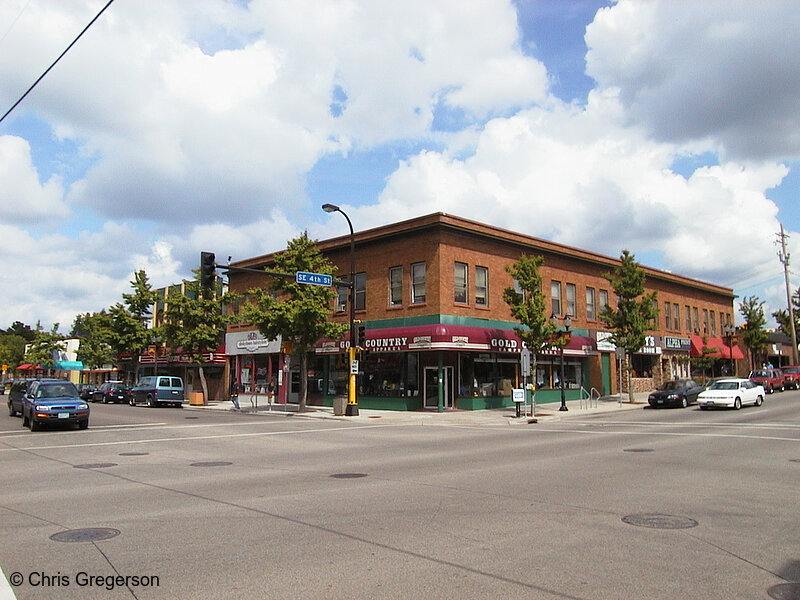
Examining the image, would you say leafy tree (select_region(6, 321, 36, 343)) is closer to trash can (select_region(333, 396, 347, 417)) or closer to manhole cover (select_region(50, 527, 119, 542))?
trash can (select_region(333, 396, 347, 417))

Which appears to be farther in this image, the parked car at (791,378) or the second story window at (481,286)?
the parked car at (791,378)

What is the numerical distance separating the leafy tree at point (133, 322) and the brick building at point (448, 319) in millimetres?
14675

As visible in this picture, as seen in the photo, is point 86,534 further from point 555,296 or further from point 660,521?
point 555,296

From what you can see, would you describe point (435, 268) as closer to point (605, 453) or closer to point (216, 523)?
point (605, 453)

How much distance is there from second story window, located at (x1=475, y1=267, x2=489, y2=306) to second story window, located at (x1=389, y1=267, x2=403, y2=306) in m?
3.90

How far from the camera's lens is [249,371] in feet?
148

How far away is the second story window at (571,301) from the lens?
130 ft

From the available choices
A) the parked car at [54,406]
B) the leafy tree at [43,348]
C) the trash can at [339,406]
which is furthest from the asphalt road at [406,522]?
the leafy tree at [43,348]

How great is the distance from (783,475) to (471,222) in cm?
2305

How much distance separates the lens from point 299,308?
31547 mm

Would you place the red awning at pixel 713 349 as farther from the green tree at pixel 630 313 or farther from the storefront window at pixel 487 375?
the storefront window at pixel 487 375

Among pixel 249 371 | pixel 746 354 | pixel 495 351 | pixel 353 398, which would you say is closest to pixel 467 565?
pixel 353 398

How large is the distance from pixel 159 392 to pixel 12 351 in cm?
7090

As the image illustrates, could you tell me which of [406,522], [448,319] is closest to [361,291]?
[448,319]
